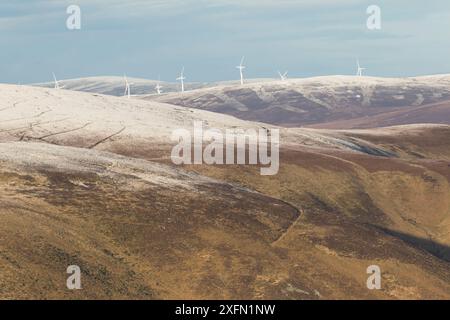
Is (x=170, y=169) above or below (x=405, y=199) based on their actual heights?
above

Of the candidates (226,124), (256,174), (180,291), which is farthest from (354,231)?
(226,124)

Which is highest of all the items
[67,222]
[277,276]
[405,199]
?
[67,222]

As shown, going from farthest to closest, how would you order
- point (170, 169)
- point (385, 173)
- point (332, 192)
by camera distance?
point (385, 173) < point (332, 192) < point (170, 169)

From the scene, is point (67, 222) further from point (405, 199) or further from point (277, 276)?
point (405, 199)

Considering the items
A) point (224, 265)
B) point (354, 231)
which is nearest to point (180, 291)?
point (224, 265)

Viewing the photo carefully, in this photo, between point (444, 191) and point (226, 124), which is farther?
point (226, 124)

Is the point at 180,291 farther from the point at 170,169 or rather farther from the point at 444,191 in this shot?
the point at 444,191

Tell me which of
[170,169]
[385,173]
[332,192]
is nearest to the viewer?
[170,169]
